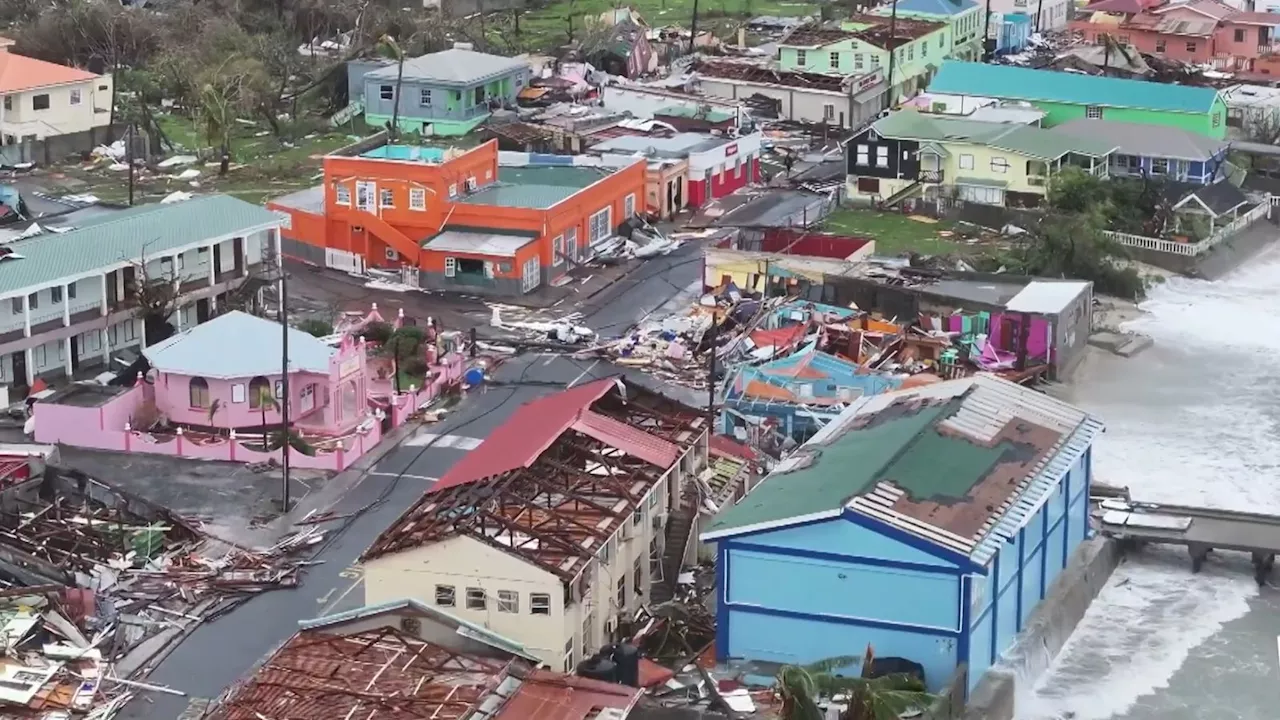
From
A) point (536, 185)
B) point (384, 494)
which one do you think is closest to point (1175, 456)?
point (384, 494)

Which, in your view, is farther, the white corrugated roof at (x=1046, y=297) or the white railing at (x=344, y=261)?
the white railing at (x=344, y=261)

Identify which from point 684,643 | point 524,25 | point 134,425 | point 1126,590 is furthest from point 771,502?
point 524,25

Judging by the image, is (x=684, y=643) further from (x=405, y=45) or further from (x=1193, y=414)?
(x=405, y=45)

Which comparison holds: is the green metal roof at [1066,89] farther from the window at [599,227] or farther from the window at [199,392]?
the window at [199,392]

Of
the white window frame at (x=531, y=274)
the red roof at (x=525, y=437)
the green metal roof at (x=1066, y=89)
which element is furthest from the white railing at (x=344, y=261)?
the green metal roof at (x=1066, y=89)

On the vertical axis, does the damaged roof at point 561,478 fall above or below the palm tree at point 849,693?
above

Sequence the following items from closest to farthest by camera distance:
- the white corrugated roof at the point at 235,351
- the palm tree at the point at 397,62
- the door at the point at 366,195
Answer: the white corrugated roof at the point at 235,351
the door at the point at 366,195
the palm tree at the point at 397,62
